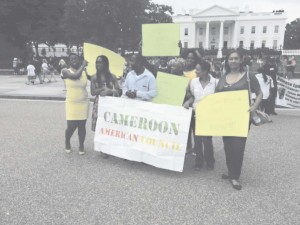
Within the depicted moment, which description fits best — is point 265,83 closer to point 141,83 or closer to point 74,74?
point 141,83

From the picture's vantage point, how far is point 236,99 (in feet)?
12.0

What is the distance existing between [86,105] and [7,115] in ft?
15.3

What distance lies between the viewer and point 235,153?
12.4ft

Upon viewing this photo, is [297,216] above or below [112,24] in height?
below

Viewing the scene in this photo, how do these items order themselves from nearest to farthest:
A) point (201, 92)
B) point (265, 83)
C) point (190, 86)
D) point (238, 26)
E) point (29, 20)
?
point (201, 92)
point (190, 86)
point (265, 83)
point (29, 20)
point (238, 26)

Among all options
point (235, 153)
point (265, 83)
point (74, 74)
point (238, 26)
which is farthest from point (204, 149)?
point (238, 26)

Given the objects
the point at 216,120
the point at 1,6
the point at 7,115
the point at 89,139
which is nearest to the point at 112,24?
the point at 1,6

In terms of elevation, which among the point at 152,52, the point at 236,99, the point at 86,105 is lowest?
the point at 86,105

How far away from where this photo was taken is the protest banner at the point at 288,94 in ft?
29.0

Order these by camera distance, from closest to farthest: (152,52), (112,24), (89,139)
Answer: (152,52) → (89,139) → (112,24)

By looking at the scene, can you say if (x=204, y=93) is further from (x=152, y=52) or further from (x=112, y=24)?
(x=112, y=24)

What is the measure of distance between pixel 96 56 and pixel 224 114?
2260mm

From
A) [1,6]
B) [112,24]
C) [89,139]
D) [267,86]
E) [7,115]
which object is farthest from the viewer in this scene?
[112,24]

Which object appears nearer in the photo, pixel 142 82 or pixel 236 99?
pixel 236 99
